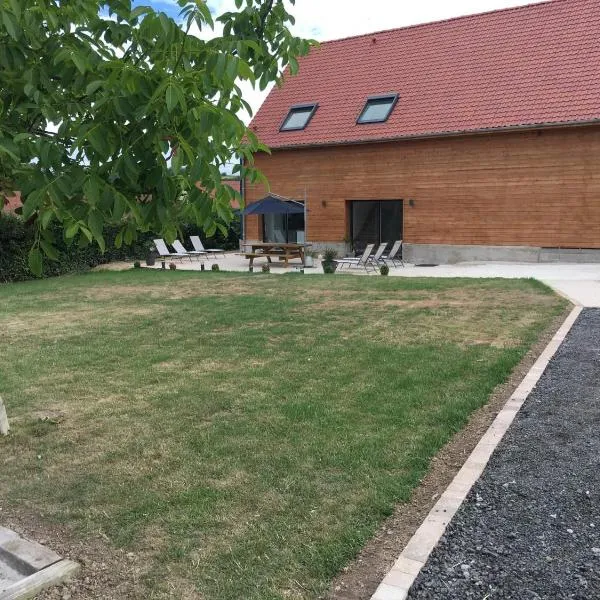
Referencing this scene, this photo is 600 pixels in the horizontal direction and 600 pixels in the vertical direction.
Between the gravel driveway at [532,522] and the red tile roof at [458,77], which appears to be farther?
the red tile roof at [458,77]

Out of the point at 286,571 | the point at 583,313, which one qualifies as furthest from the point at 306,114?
the point at 286,571

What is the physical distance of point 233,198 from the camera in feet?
9.56

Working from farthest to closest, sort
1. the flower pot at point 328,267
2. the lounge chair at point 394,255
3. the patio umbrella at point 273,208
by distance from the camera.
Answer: the patio umbrella at point 273,208, the lounge chair at point 394,255, the flower pot at point 328,267

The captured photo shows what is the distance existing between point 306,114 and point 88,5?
20710 mm

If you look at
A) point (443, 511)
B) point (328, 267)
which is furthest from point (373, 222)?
point (443, 511)

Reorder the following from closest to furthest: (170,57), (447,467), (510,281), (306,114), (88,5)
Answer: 1. (170,57)
2. (88,5)
3. (447,467)
4. (510,281)
5. (306,114)

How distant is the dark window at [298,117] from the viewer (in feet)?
74.8

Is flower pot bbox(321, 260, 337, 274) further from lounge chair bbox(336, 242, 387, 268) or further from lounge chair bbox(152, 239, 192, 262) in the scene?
lounge chair bbox(152, 239, 192, 262)

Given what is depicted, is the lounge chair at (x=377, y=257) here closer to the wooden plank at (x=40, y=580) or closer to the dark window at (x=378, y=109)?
the dark window at (x=378, y=109)

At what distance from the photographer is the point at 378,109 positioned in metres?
21.4

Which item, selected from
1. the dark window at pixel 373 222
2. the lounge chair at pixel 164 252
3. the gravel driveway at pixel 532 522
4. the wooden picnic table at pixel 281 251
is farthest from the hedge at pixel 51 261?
the gravel driveway at pixel 532 522

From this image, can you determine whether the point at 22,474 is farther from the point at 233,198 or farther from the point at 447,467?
the point at 447,467

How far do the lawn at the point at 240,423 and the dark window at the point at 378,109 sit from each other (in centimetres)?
1276

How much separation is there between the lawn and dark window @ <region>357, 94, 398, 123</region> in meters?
12.8
